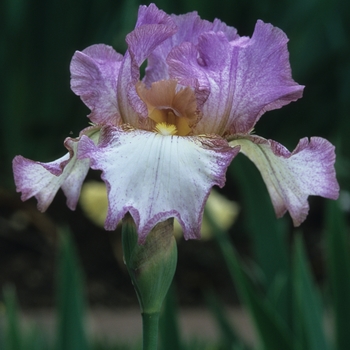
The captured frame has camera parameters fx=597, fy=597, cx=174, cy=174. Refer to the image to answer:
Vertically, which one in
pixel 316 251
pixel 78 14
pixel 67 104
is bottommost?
pixel 316 251

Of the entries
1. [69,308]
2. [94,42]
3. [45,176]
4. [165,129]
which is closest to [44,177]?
[45,176]

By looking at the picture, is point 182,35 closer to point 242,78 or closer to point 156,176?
point 242,78

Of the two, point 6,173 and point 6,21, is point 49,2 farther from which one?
point 6,173

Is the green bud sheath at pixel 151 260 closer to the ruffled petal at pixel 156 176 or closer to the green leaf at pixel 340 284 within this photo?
the ruffled petal at pixel 156 176

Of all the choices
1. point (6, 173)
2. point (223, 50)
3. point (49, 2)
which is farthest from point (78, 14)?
point (223, 50)

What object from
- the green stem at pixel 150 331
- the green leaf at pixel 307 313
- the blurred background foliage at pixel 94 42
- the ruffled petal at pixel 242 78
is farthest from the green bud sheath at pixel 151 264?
the blurred background foliage at pixel 94 42
